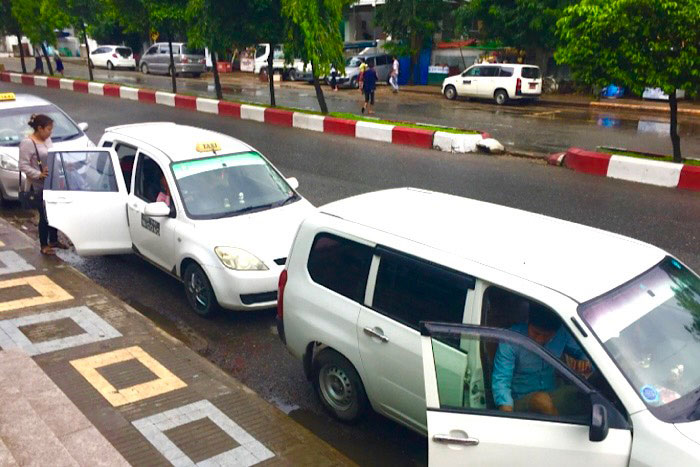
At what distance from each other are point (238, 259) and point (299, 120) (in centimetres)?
1202

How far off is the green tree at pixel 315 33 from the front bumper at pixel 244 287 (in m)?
11.4

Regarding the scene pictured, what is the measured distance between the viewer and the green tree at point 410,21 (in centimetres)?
2866

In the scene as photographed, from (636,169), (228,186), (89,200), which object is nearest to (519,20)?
(636,169)

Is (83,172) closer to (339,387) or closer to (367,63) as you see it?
(339,387)

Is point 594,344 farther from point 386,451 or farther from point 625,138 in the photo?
point 625,138

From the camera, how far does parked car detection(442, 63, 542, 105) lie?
2338 cm

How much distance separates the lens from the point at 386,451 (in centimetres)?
455

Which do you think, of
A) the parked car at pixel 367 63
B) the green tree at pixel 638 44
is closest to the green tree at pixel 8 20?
the parked car at pixel 367 63

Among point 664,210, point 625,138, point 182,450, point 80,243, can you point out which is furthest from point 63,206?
point 625,138

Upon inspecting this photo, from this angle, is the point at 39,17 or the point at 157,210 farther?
the point at 39,17

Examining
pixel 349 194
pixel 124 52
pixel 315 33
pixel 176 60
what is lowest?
pixel 349 194

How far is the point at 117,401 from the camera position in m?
4.79

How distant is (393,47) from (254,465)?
27.9 meters

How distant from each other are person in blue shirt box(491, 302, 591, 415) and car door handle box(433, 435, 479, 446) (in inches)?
9.0
